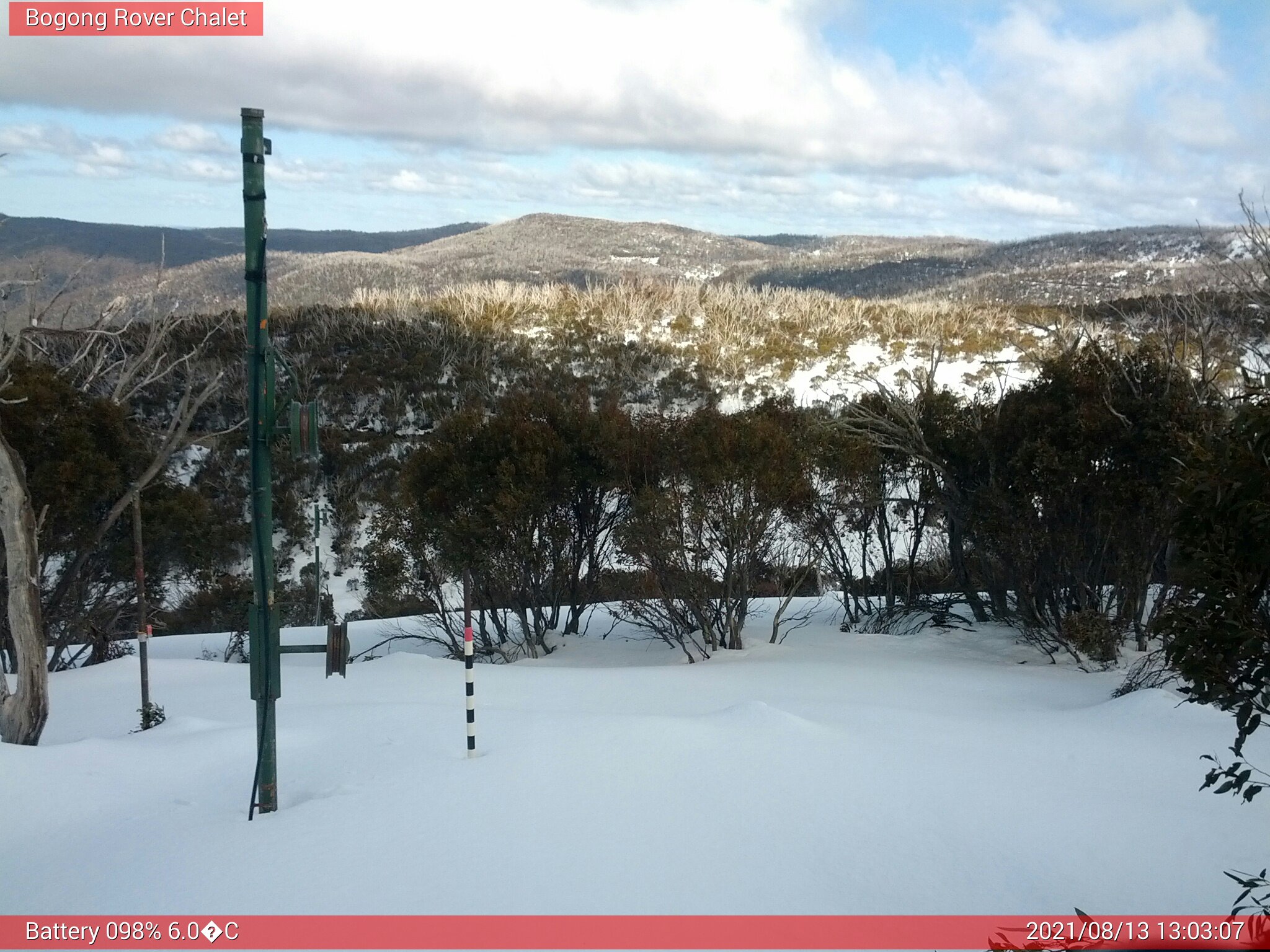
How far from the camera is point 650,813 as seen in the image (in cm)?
521

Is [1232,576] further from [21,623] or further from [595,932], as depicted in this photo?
[21,623]

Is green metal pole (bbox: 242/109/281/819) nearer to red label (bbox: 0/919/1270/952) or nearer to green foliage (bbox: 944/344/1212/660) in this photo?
red label (bbox: 0/919/1270/952)

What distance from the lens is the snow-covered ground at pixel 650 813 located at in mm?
4480

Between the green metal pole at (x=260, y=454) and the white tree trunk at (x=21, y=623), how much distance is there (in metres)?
3.69

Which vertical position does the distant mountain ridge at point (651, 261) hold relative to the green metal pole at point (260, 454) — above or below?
above

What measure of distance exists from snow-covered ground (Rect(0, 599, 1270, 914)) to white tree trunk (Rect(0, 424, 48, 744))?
1.13 m

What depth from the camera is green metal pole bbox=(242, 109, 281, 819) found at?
5.21 metres

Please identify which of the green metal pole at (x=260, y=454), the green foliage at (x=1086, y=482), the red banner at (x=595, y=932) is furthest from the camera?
the green foliage at (x=1086, y=482)

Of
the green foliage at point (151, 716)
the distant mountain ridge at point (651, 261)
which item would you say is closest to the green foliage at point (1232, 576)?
the green foliage at point (151, 716)

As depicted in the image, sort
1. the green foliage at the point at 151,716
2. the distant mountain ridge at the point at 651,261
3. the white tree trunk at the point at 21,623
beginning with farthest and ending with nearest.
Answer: the distant mountain ridge at the point at 651,261, the green foliage at the point at 151,716, the white tree trunk at the point at 21,623

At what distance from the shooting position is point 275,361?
5.43 meters

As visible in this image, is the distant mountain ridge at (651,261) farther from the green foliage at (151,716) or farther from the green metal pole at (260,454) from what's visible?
the green metal pole at (260,454)

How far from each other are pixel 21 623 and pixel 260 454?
4.47 m

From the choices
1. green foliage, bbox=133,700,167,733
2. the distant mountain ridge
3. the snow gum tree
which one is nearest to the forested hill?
the distant mountain ridge
